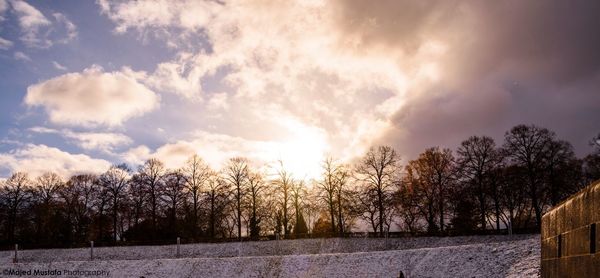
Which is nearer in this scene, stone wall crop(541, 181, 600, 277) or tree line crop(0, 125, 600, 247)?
stone wall crop(541, 181, 600, 277)

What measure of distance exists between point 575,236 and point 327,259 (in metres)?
29.9

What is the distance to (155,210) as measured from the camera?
198 feet

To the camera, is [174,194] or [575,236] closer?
[575,236]

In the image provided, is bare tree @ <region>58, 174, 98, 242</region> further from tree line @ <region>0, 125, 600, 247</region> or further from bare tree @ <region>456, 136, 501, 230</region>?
bare tree @ <region>456, 136, 501, 230</region>

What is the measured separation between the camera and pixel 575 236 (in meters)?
4.55

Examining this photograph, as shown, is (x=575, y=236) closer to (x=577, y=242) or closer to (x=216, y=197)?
(x=577, y=242)

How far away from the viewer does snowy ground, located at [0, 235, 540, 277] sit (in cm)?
2525

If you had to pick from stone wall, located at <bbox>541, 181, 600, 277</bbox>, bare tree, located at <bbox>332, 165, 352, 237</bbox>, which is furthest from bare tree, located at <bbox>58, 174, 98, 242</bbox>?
stone wall, located at <bbox>541, 181, 600, 277</bbox>

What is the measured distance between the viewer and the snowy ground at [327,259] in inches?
994

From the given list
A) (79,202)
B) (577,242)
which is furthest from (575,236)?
(79,202)

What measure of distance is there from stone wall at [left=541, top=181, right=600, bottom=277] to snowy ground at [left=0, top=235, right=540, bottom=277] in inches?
655

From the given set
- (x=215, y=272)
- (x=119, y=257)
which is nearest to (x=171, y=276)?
(x=215, y=272)

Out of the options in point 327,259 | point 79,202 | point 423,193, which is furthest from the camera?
point 79,202

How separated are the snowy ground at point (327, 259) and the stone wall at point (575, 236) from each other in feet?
54.6
